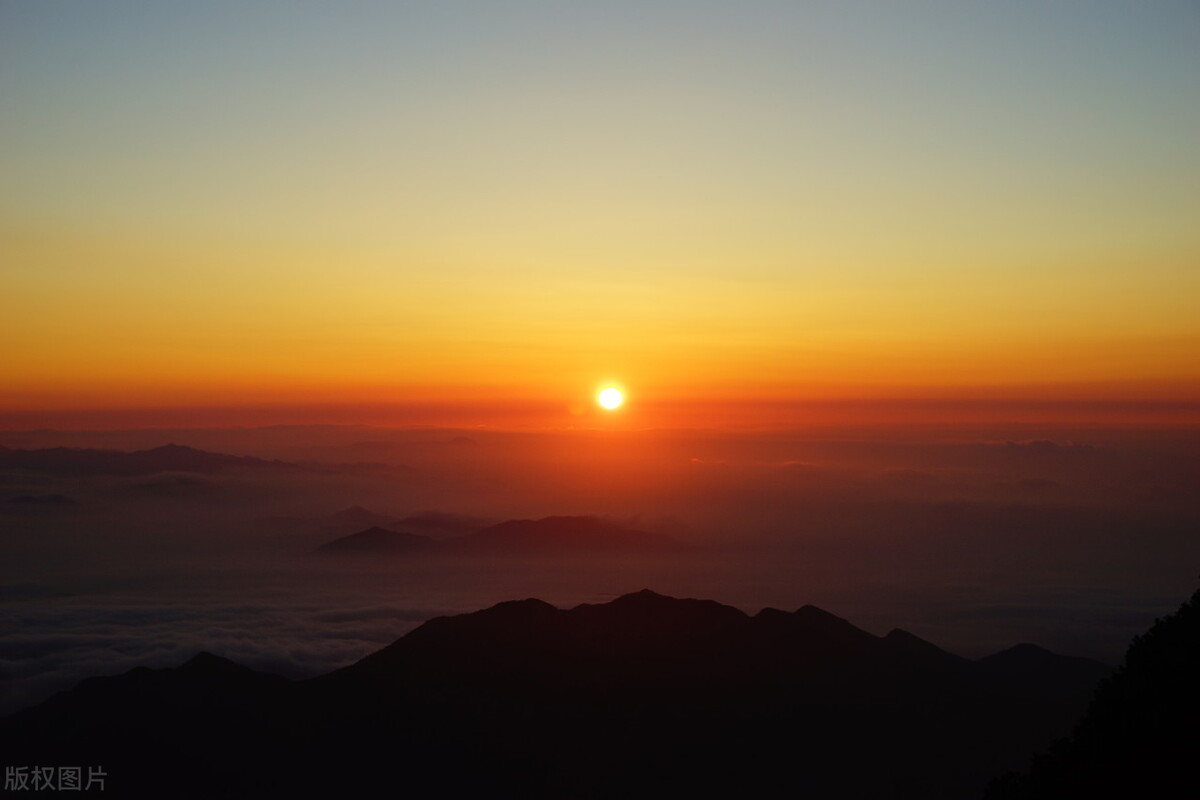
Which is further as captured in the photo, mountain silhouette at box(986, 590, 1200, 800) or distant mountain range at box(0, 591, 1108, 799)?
distant mountain range at box(0, 591, 1108, 799)

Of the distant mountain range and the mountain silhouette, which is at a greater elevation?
the mountain silhouette

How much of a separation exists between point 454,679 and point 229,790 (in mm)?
41738

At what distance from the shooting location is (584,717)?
166 m

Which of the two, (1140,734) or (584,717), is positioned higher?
(1140,734)

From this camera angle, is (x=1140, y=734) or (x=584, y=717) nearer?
(x=1140, y=734)

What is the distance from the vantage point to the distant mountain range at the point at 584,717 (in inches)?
5974

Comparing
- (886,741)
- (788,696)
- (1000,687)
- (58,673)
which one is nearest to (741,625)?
(788,696)

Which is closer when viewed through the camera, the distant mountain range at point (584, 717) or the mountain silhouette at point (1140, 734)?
the mountain silhouette at point (1140, 734)

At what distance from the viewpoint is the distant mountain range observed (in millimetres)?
151750

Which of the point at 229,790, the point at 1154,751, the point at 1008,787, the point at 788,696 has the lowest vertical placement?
the point at 229,790

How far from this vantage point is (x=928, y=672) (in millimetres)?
176000

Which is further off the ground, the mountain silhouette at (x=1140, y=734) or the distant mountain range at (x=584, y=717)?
the mountain silhouette at (x=1140, y=734)

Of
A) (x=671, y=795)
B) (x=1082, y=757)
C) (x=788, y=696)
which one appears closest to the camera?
(x=1082, y=757)

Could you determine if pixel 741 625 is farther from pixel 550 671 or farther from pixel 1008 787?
pixel 1008 787
